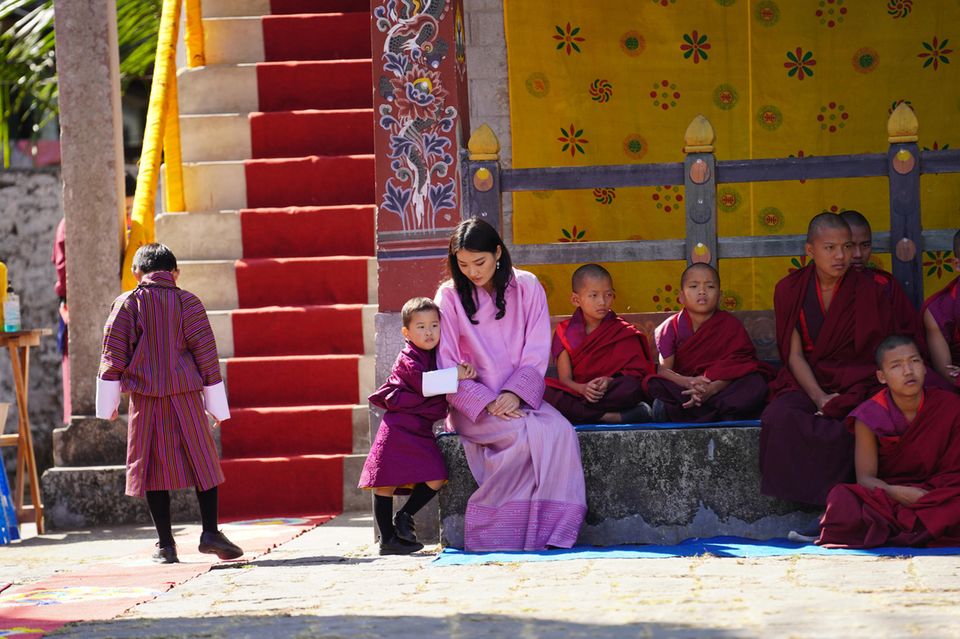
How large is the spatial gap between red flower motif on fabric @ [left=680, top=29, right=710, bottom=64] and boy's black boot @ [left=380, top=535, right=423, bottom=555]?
342cm

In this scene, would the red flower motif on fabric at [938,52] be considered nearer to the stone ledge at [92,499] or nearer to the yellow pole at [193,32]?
the stone ledge at [92,499]

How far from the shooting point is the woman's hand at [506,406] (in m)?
5.82

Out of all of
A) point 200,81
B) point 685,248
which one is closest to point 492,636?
point 685,248

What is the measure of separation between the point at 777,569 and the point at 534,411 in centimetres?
137

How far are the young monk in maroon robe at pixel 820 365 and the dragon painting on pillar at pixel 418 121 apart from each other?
158 cm

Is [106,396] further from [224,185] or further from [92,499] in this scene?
[224,185]

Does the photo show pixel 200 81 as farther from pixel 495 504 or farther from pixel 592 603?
pixel 592 603

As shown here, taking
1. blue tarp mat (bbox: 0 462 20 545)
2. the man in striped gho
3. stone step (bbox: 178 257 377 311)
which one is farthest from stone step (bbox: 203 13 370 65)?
the man in striped gho

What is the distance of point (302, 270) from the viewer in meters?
8.70

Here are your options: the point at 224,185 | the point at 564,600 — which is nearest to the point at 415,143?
the point at 564,600

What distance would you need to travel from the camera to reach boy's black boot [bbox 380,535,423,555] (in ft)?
19.3

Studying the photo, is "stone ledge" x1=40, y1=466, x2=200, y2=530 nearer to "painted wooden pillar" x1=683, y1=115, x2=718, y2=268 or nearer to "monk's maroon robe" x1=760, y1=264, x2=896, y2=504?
"painted wooden pillar" x1=683, y1=115, x2=718, y2=268

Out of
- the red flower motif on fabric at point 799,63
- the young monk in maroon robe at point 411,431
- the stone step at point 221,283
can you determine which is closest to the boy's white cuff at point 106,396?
the young monk in maroon robe at point 411,431

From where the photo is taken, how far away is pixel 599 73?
7.94 meters
